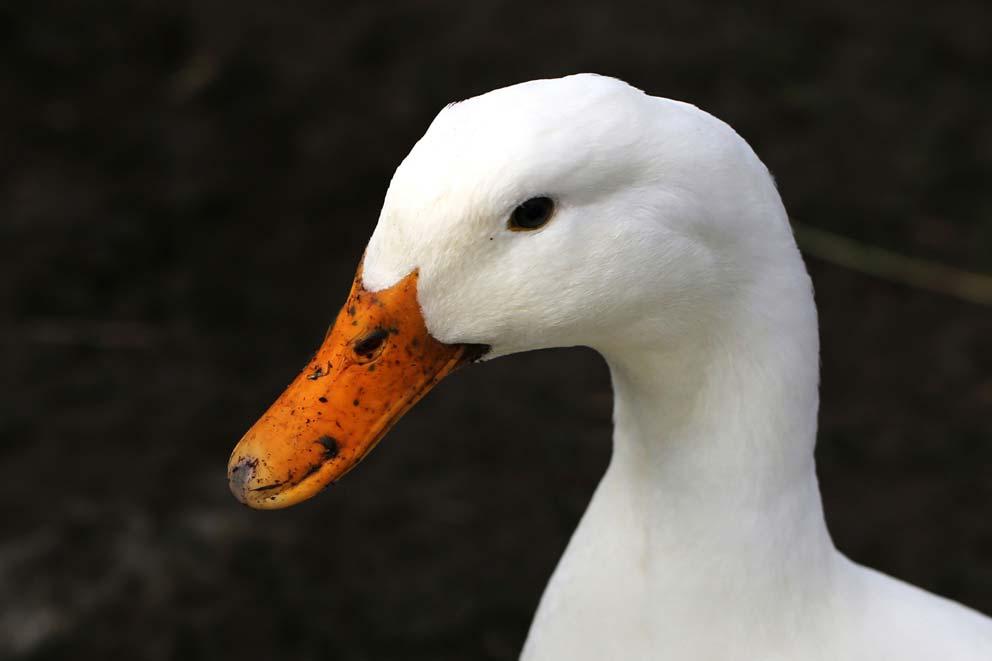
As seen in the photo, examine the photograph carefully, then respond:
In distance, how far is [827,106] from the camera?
14.4 ft

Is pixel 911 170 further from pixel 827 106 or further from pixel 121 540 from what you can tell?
pixel 121 540

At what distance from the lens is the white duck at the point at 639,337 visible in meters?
1.21

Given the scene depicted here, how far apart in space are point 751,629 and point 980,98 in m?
Answer: 3.35

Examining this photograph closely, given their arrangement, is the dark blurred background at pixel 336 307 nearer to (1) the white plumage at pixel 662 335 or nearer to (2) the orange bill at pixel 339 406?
(1) the white plumage at pixel 662 335

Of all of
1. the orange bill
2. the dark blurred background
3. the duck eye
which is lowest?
the dark blurred background

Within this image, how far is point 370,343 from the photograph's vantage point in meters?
1.31

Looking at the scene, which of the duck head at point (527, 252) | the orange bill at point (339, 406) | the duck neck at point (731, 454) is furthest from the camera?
the duck neck at point (731, 454)

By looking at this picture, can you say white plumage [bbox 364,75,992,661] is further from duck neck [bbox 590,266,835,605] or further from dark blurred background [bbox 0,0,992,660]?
dark blurred background [bbox 0,0,992,660]

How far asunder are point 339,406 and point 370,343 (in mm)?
79

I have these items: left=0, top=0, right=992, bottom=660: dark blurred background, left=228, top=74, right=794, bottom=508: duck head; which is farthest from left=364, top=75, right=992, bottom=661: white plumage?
left=0, top=0, right=992, bottom=660: dark blurred background

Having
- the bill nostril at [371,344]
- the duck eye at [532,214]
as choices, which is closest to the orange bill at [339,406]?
the bill nostril at [371,344]

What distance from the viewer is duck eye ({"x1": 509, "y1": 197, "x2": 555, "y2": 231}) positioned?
3.98ft

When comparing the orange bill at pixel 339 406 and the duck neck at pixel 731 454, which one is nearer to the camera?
the orange bill at pixel 339 406

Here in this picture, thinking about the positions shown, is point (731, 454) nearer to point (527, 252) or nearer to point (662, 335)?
point (662, 335)
